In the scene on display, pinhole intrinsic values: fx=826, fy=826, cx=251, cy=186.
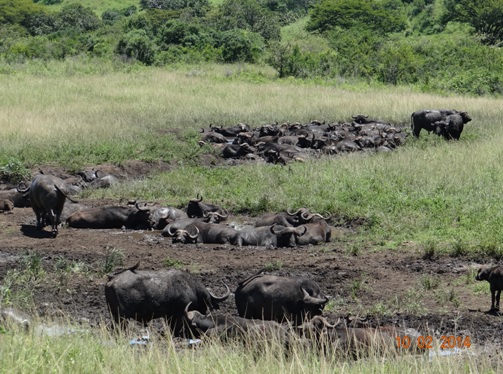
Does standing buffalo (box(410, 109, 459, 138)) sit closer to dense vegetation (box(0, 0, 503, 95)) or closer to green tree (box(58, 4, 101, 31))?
dense vegetation (box(0, 0, 503, 95))

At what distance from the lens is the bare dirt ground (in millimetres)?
8688

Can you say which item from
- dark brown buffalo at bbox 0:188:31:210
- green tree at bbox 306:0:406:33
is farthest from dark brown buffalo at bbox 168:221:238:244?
green tree at bbox 306:0:406:33

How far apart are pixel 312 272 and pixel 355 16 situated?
49.7 meters

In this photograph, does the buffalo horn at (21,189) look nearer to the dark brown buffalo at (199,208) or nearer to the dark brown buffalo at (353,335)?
the dark brown buffalo at (199,208)

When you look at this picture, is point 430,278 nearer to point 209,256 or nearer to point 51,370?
point 209,256

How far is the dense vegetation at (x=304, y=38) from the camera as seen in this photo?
39.0m

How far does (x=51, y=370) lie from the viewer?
5215 mm

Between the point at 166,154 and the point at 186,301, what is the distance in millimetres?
11642

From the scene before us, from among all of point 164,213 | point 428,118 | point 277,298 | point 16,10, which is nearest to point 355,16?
point 16,10

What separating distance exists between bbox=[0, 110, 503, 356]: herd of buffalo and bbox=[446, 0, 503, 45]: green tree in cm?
2735

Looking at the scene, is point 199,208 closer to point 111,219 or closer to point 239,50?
point 111,219

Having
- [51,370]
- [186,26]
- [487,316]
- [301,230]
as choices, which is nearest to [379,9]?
[186,26]

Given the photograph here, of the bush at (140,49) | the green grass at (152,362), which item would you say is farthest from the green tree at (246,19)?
the green grass at (152,362)
